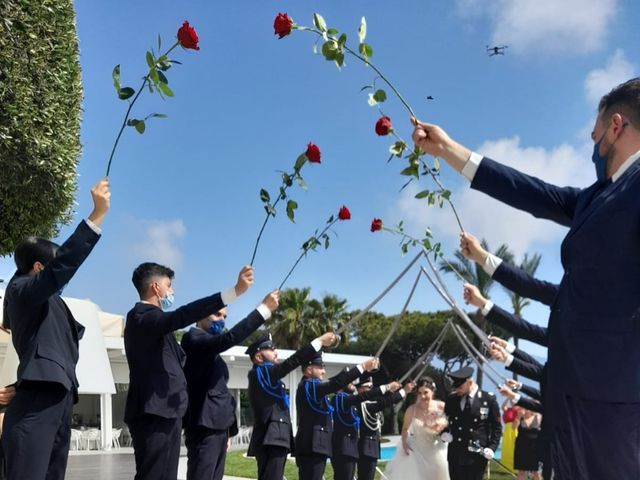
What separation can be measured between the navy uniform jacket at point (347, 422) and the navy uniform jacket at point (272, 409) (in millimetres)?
2429

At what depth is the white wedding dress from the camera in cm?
1006

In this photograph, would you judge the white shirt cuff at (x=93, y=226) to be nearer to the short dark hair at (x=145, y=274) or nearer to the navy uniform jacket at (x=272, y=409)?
the short dark hair at (x=145, y=274)

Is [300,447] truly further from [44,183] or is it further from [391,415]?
[391,415]

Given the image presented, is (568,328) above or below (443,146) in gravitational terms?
below

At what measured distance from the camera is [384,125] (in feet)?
16.4

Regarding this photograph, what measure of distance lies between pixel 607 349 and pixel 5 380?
4.12 metres

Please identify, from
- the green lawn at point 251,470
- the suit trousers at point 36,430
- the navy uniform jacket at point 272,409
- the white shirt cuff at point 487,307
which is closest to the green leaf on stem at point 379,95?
the white shirt cuff at point 487,307

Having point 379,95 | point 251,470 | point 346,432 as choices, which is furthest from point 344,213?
point 251,470

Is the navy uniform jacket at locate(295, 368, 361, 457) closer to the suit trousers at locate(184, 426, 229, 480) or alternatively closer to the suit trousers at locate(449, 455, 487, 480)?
the suit trousers at locate(449, 455, 487, 480)

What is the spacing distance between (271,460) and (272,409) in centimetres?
54

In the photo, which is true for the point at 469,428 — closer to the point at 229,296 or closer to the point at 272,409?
the point at 272,409

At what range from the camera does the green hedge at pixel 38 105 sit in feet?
19.4

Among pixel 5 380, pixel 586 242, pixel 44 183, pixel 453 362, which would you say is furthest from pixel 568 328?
pixel 453 362

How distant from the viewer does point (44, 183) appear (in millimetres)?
6781
